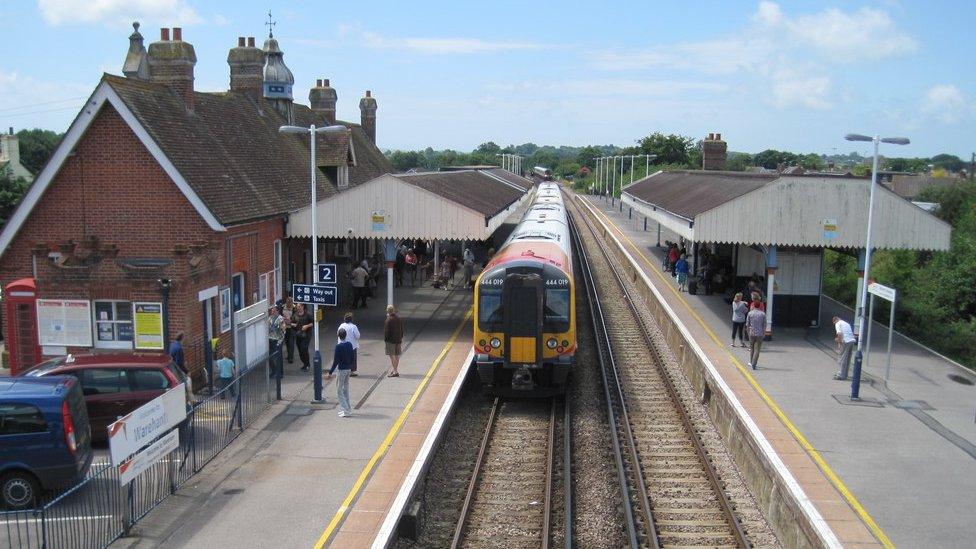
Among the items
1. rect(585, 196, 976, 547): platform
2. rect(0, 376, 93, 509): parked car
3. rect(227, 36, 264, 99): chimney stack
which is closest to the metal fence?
rect(0, 376, 93, 509): parked car

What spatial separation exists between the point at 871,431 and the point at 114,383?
11.8 meters

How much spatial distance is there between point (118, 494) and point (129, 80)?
10950mm

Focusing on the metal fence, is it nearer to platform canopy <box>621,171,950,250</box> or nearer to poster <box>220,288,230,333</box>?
poster <box>220,288,230,333</box>

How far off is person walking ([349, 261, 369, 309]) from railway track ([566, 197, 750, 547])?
695 centimetres

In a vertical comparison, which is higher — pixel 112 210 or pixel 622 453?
pixel 112 210

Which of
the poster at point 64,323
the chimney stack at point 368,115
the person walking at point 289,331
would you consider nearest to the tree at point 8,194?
the chimney stack at point 368,115

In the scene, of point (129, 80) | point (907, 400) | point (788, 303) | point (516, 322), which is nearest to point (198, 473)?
point (516, 322)

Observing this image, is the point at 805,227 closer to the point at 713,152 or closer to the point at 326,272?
the point at 326,272

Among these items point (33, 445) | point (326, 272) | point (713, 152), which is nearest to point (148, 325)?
point (326, 272)

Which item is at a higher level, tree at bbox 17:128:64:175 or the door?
tree at bbox 17:128:64:175

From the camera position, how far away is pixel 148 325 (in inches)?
614

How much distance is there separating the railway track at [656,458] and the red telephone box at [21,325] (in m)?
11.1

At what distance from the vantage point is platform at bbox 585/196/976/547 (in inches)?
394

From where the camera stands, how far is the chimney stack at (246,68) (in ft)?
90.1
